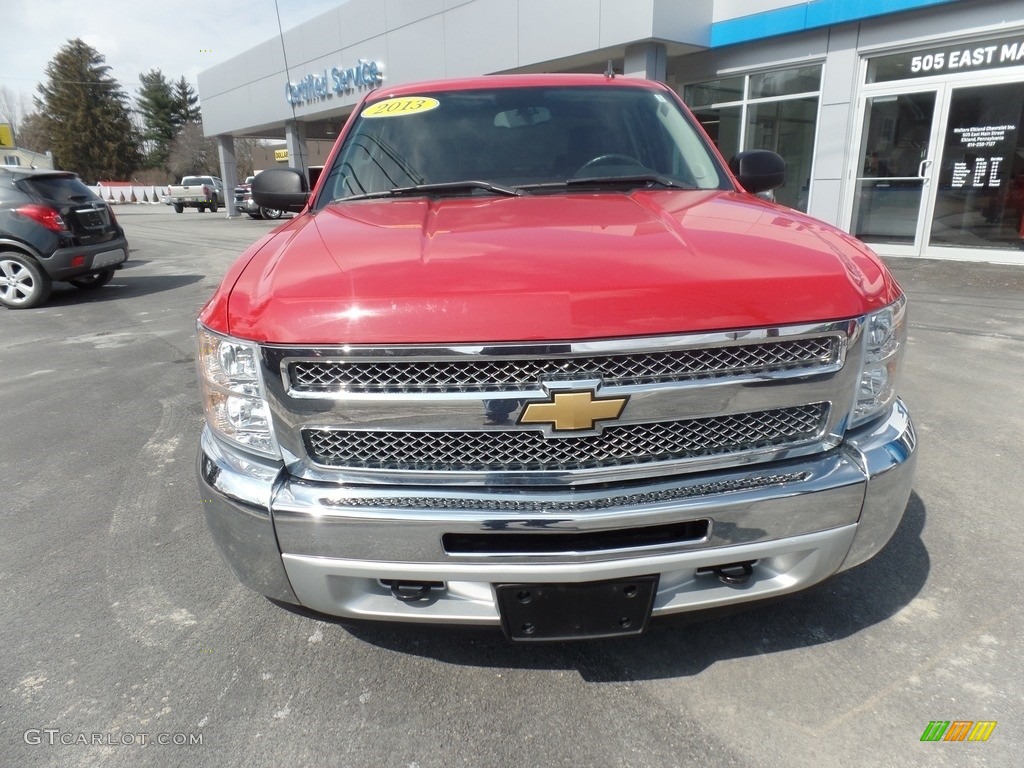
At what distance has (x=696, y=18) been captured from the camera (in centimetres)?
1169

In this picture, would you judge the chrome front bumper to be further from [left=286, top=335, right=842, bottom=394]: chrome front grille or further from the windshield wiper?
the windshield wiper

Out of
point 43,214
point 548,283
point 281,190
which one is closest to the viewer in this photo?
point 548,283

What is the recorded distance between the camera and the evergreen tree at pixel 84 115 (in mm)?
62906

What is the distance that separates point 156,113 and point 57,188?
77768 mm

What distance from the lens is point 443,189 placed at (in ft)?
8.48

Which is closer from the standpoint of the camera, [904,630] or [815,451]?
[815,451]

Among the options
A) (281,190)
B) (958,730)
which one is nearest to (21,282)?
(281,190)

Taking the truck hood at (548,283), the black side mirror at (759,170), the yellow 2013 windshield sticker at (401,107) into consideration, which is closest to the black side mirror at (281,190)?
the yellow 2013 windshield sticker at (401,107)

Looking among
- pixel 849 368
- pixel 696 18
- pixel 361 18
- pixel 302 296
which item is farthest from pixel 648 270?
pixel 361 18

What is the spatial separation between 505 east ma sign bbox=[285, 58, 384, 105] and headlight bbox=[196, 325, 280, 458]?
1775 cm

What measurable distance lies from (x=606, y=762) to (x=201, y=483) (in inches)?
51.4

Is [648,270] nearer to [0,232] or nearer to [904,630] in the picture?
[904,630]

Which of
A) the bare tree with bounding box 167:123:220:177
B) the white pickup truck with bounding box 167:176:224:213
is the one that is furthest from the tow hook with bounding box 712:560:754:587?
the bare tree with bounding box 167:123:220:177

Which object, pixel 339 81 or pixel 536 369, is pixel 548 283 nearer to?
pixel 536 369
